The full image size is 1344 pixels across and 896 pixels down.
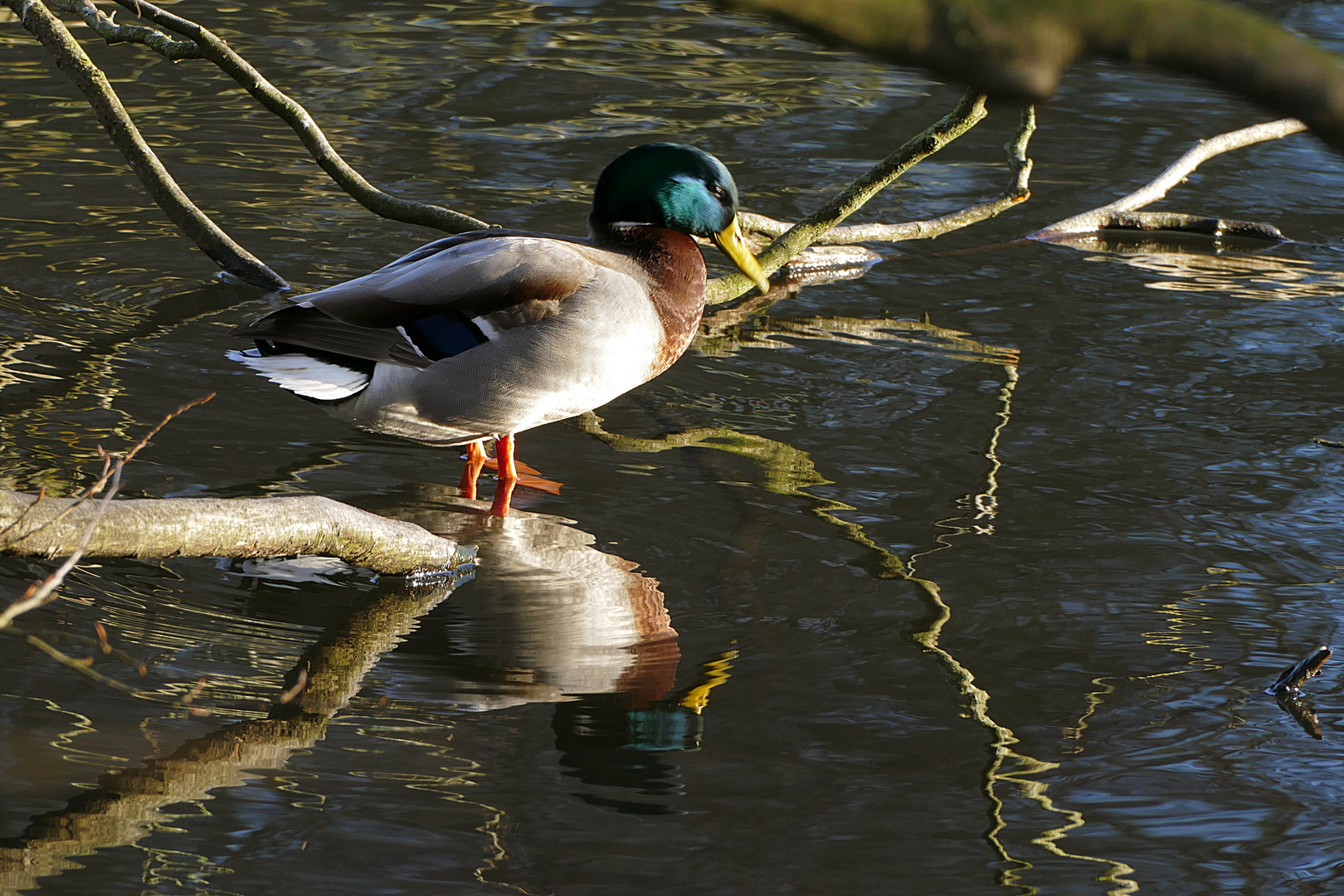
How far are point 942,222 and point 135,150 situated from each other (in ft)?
12.7

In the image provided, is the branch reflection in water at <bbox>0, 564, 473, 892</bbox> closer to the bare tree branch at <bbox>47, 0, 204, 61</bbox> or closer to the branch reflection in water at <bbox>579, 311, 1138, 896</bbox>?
the branch reflection in water at <bbox>579, 311, 1138, 896</bbox>

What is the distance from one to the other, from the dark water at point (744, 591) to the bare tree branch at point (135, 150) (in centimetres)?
20

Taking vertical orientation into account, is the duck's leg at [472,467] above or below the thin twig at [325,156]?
below

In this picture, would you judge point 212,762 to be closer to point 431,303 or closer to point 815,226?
point 431,303

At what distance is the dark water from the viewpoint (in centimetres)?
282

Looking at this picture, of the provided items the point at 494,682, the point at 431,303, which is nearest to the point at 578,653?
the point at 494,682

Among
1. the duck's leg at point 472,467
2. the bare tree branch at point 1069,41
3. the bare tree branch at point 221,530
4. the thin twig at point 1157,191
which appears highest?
the bare tree branch at point 1069,41

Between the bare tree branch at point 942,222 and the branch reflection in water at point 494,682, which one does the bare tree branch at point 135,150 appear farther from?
the branch reflection in water at point 494,682

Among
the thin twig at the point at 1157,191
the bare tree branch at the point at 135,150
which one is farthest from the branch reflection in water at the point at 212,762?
the thin twig at the point at 1157,191

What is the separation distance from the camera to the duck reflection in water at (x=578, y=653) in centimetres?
315

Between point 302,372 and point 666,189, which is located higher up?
point 666,189

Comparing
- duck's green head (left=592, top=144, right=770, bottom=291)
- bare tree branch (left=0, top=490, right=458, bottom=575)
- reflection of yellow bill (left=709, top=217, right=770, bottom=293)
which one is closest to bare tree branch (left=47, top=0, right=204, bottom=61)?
duck's green head (left=592, top=144, right=770, bottom=291)

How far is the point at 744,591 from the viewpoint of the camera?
157 inches

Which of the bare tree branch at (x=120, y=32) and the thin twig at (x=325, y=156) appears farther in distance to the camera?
the thin twig at (x=325, y=156)
